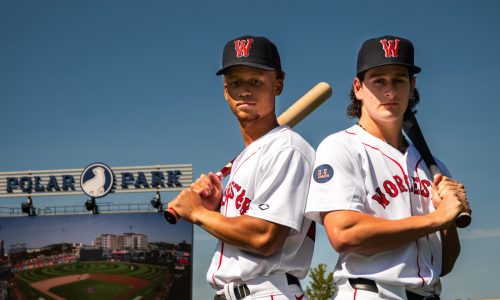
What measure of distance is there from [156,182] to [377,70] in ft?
99.4

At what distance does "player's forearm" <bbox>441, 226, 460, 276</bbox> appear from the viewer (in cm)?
291

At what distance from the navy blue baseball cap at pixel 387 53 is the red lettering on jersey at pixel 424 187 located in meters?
0.48

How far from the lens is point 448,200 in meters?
2.68

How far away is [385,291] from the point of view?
8.68 ft

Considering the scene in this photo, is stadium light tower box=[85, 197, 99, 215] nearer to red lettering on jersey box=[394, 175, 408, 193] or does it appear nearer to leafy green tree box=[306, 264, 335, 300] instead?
leafy green tree box=[306, 264, 335, 300]

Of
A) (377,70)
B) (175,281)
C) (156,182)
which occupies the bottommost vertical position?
(175,281)

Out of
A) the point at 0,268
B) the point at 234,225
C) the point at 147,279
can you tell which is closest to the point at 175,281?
the point at 147,279

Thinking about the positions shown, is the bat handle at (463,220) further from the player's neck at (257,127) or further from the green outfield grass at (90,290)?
the green outfield grass at (90,290)

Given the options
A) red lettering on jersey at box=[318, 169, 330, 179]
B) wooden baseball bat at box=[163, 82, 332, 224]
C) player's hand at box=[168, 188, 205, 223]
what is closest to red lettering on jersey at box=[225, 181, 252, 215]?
player's hand at box=[168, 188, 205, 223]

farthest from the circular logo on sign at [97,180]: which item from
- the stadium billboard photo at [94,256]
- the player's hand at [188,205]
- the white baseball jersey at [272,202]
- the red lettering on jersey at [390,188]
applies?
the red lettering on jersey at [390,188]

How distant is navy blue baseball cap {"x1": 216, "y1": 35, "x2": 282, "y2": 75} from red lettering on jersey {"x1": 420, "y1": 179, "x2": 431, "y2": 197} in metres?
0.84

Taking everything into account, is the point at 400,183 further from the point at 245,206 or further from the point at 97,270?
the point at 97,270

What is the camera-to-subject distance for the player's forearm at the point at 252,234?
9.27 ft

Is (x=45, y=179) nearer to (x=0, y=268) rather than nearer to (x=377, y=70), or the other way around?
(x=0, y=268)
